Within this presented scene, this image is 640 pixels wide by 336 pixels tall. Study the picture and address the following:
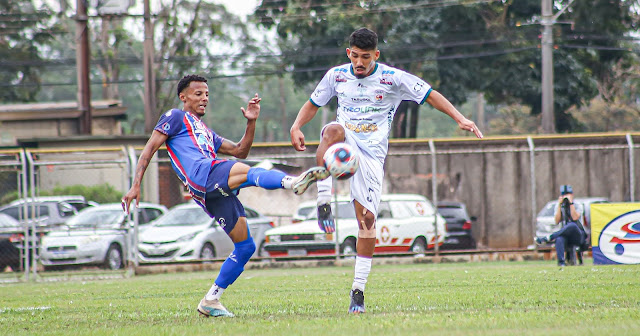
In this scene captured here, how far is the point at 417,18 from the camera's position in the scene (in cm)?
3538

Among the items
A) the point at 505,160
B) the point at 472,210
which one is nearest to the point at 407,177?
the point at 472,210

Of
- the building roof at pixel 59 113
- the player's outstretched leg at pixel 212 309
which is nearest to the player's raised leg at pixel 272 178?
the player's outstretched leg at pixel 212 309

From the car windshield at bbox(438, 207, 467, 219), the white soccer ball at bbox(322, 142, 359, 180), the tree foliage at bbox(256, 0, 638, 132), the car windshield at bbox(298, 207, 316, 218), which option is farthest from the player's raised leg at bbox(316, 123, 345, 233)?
the tree foliage at bbox(256, 0, 638, 132)

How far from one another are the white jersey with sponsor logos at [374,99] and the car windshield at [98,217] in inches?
575

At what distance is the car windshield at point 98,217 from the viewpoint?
21.5 m

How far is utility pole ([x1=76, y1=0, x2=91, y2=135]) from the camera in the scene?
92.8ft

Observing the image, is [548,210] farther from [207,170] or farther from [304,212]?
[207,170]

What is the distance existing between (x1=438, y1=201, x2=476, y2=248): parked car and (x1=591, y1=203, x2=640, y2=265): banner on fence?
7.96 m

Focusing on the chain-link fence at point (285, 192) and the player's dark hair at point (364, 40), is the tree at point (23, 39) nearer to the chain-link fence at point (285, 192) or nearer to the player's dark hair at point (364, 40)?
the chain-link fence at point (285, 192)

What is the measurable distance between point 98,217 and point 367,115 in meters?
15.2

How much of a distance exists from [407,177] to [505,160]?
4549 millimetres

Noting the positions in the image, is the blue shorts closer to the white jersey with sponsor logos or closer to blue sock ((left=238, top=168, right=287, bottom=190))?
blue sock ((left=238, top=168, right=287, bottom=190))

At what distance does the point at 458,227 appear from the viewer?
2444cm

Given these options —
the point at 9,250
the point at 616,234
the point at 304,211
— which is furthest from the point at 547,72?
the point at 9,250
